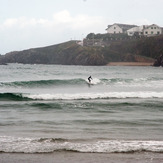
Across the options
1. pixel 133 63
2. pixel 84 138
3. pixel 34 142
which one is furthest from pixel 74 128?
pixel 133 63

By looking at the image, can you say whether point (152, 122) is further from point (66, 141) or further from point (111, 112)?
point (66, 141)

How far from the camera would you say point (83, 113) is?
16234mm

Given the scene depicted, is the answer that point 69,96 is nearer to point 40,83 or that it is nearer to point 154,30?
point 40,83

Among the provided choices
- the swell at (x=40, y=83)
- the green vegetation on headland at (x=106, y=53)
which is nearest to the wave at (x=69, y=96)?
the swell at (x=40, y=83)

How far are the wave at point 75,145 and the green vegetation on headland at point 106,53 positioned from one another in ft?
345

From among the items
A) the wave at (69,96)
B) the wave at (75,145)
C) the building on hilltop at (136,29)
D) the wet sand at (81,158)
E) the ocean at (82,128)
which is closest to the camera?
the wet sand at (81,158)

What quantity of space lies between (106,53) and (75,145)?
113576 mm

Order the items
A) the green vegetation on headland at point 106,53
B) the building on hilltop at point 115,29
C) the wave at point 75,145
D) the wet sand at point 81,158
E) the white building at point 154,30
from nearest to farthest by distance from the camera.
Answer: the wet sand at point 81,158, the wave at point 75,145, the green vegetation on headland at point 106,53, the white building at point 154,30, the building on hilltop at point 115,29

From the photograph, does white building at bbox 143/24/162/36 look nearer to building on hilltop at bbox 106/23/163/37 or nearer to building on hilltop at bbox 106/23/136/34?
building on hilltop at bbox 106/23/163/37

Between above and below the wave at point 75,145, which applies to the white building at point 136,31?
above

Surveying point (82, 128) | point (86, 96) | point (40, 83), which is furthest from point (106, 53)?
point (82, 128)

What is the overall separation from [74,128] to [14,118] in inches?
139

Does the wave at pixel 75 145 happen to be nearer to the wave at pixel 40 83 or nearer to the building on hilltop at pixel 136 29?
the wave at pixel 40 83

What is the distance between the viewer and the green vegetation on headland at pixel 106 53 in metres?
118
